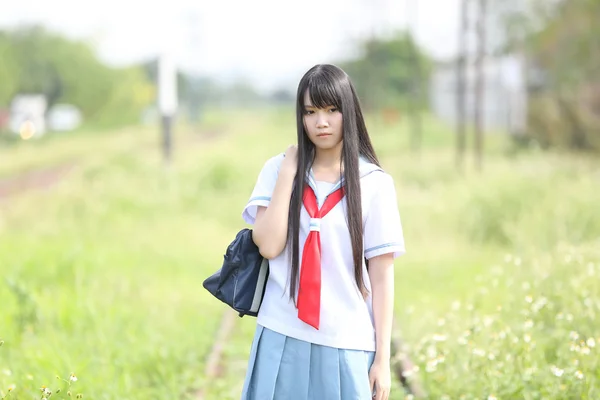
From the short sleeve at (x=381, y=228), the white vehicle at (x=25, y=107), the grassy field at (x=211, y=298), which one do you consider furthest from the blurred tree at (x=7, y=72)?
the short sleeve at (x=381, y=228)

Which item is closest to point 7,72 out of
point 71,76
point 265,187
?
point 71,76

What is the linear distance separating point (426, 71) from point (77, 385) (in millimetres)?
71335

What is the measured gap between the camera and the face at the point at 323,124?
2561mm

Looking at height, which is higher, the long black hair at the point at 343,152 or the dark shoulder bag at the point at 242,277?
the long black hair at the point at 343,152

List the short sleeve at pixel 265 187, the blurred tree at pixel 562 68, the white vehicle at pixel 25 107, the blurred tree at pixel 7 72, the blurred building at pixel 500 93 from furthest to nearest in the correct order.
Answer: the blurred building at pixel 500 93 → the blurred tree at pixel 7 72 → the white vehicle at pixel 25 107 → the blurred tree at pixel 562 68 → the short sleeve at pixel 265 187

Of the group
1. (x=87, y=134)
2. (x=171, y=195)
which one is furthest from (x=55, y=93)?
(x=171, y=195)

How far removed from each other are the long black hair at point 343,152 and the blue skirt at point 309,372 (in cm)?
17

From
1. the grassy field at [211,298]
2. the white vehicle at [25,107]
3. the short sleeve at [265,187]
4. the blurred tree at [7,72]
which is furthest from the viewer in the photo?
the blurred tree at [7,72]

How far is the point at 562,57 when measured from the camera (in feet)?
117

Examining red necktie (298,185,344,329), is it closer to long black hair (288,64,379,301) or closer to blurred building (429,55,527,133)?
long black hair (288,64,379,301)

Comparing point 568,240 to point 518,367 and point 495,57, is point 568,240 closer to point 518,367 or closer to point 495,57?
point 518,367

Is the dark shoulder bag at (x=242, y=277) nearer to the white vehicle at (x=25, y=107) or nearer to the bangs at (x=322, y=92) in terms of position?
the bangs at (x=322, y=92)

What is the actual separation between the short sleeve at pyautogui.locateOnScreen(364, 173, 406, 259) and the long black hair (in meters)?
0.04

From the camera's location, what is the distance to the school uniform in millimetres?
2545
